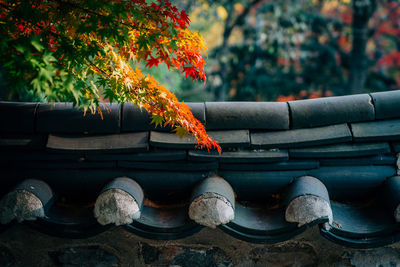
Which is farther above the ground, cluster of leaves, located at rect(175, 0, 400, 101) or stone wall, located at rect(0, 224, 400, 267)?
cluster of leaves, located at rect(175, 0, 400, 101)

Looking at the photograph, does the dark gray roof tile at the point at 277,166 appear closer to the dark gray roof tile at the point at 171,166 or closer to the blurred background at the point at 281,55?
the dark gray roof tile at the point at 171,166

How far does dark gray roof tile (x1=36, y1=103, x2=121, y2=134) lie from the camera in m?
1.94

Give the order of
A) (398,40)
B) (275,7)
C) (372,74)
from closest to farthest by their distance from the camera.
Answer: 1. (275,7)
2. (372,74)
3. (398,40)

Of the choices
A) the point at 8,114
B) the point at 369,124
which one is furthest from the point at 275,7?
the point at 8,114

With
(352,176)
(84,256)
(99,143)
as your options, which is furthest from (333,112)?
(84,256)

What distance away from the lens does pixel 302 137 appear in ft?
6.40

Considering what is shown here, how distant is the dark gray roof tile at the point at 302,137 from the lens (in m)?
1.93

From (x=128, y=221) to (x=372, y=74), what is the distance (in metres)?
10.1

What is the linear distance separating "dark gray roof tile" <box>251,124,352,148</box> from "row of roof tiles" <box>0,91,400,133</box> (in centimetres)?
3

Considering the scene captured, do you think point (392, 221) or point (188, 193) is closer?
point (392, 221)

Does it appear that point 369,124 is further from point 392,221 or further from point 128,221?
point 128,221

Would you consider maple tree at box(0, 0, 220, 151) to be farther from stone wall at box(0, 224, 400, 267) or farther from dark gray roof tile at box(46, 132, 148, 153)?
stone wall at box(0, 224, 400, 267)

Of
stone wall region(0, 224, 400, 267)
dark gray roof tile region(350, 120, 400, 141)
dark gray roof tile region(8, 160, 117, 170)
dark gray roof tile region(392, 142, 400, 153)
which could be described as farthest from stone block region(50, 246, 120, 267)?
dark gray roof tile region(392, 142, 400, 153)

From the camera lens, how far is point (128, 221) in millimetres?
1696
